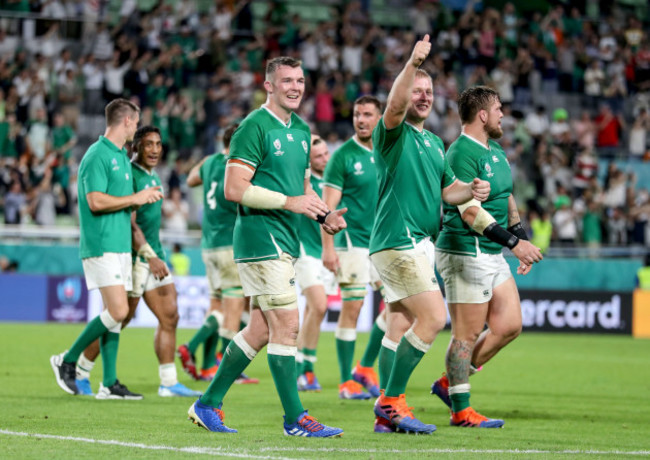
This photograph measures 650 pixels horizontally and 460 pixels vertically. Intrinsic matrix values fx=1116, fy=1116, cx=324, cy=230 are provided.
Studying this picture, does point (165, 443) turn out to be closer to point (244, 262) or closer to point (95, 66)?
point (244, 262)

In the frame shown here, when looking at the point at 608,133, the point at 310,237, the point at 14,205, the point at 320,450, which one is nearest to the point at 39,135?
the point at 14,205

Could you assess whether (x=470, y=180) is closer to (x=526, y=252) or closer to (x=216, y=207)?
(x=526, y=252)

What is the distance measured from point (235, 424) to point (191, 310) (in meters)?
13.0

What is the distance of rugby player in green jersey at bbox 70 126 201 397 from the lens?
10.8 m

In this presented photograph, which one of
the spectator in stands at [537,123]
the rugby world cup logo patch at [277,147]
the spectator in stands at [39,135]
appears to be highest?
the spectator in stands at [537,123]

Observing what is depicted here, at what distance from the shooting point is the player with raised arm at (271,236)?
7688 mm

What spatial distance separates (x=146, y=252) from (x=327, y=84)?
17262 mm

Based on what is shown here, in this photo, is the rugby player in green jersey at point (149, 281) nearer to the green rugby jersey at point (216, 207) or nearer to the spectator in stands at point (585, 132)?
the green rugby jersey at point (216, 207)

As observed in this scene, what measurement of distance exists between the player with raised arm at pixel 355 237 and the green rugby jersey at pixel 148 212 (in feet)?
5.42

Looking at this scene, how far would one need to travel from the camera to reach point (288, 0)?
30.4 meters

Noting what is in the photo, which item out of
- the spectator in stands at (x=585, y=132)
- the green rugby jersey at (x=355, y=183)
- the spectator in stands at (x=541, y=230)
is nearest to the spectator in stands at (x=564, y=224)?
the spectator in stands at (x=541, y=230)

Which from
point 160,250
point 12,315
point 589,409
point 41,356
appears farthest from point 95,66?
point 589,409

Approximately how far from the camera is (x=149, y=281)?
1082 centimetres

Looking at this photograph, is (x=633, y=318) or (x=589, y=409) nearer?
(x=589, y=409)
